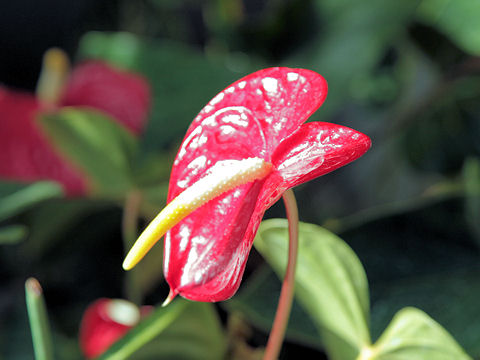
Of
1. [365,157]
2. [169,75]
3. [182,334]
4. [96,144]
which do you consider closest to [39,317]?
[182,334]

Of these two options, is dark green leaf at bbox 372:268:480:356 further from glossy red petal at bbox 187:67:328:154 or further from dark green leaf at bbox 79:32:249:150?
dark green leaf at bbox 79:32:249:150

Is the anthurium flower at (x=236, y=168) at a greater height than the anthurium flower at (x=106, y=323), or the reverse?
the anthurium flower at (x=236, y=168)

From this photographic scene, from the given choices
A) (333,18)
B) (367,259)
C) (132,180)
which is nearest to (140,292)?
(132,180)

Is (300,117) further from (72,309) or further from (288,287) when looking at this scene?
(72,309)

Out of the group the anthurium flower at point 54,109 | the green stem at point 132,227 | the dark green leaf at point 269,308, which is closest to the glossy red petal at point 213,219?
the dark green leaf at point 269,308

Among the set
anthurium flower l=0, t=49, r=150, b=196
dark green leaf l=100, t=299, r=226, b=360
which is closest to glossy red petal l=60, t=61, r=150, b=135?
anthurium flower l=0, t=49, r=150, b=196

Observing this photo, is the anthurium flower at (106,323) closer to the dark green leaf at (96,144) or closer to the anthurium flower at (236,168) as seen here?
the dark green leaf at (96,144)

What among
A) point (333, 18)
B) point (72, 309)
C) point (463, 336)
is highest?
point (333, 18)

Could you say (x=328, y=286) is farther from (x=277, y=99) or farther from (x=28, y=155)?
(x=28, y=155)
